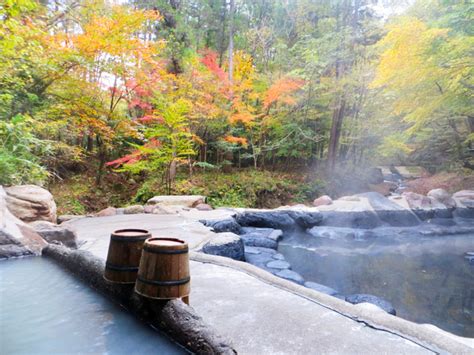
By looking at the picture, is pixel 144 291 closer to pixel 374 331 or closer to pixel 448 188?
pixel 374 331

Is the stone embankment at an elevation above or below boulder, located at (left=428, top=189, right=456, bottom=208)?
below

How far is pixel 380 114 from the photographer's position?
40.7ft

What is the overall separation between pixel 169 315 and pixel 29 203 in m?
4.27

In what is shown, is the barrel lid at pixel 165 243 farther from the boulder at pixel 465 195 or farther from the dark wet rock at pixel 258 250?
the boulder at pixel 465 195

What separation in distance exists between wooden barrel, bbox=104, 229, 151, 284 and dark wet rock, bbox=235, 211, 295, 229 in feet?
16.9

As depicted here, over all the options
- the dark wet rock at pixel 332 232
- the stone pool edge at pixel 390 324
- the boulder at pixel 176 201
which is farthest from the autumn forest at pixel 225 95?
the stone pool edge at pixel 390 324

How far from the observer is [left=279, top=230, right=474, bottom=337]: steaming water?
148 inches

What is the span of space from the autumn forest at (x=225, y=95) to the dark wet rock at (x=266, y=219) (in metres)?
2.69

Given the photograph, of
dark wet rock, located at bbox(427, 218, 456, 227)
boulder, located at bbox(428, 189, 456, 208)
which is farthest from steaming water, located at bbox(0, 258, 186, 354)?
boulder, located at bbox(428, 189, 456, 208)

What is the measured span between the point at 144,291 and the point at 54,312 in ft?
2.90

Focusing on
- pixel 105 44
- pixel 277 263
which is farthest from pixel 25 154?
pixel 277 263

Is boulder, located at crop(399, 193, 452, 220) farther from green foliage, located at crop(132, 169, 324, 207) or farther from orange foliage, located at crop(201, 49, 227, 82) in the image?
orange foliage, located at crop(201, 49, 227, 82)

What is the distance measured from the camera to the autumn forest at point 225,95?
6.64 m

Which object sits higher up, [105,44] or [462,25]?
[462,25]
